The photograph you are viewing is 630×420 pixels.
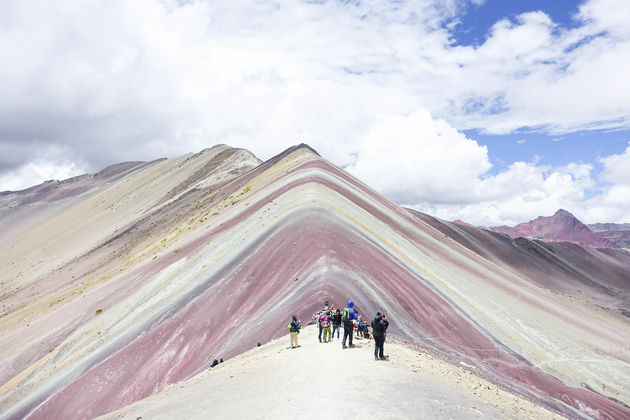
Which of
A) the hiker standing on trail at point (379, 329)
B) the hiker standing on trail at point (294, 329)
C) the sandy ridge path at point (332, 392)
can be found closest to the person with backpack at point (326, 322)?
the sandy ridge path at point (332, 392)

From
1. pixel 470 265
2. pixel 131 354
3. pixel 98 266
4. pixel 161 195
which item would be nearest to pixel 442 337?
pixel 131 354

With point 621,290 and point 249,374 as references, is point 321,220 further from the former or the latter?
point 621,290

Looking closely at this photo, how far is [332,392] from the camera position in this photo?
10.0m

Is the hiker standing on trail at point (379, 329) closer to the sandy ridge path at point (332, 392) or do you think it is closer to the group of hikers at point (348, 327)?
the group of hikers at point (348, 327)

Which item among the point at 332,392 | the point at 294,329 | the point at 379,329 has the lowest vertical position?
the point at 332,392

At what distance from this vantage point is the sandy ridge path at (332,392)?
375 inches

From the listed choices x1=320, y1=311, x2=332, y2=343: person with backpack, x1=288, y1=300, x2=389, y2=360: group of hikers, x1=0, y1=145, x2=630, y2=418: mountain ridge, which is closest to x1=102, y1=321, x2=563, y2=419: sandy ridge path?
x1=288, y1=300, x2=389, y2=360: group of hikers

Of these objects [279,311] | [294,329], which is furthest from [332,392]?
[279,311]

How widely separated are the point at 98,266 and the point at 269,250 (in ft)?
138

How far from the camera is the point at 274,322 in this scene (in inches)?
781

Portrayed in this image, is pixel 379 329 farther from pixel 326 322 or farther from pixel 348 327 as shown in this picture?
pixel 326 322

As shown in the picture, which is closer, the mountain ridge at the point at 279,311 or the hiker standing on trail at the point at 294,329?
the hiker standing on trail at the point at 294,329

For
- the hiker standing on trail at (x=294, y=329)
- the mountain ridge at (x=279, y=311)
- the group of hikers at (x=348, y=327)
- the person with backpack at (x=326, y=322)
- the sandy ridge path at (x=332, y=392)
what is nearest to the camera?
the sandy ridge path at (x=332, y=392)

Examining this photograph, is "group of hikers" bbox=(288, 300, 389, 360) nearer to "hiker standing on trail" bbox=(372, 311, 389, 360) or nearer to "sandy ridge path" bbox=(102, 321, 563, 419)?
"hiker standing on trail" bbox=(372, 311, 389, 360)
